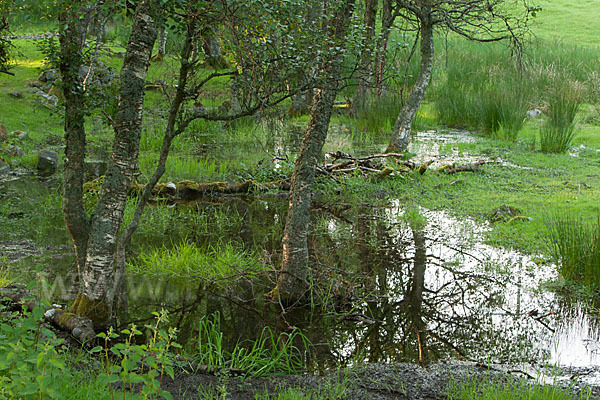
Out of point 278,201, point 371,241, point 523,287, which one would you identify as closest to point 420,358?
point 523,287

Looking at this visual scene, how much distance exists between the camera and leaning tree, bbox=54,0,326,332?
11.8 feet

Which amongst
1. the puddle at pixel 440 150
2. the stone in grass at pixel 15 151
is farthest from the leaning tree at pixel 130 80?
the stone in grass at pixel 15 151

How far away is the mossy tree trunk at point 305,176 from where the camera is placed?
4.49 m

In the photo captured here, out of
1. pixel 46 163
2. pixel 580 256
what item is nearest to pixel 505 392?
pixel 580 256

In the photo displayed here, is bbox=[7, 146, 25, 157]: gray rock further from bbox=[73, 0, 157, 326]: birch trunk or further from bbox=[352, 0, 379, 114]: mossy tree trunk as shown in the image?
bbox=[73, 0, 157, 326]: birch trunk

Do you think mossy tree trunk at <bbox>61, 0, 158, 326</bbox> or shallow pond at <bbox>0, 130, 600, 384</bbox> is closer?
mossy tree trunk at <bbox>61, 0, 158, 326</bbox>

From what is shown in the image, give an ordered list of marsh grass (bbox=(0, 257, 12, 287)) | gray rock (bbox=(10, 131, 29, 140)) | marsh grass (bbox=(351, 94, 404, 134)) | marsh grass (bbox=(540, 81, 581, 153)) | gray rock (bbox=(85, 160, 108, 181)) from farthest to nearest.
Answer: marsh grass (bbox=(351, 94, 404, 134))
marsh grass (bbox=(540, 81, 581, 153))
gray rock (bbox=(10, 131, 29, 140))
gray rock (bbox=(85, 160, 108, 181))
marsh grass (bbox=(0, 257, 12, 287))

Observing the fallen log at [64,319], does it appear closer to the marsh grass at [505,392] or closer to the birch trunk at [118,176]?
the birch trunk at [118,176]

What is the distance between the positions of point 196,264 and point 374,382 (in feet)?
7.69

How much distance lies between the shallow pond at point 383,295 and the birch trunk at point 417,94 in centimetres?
349

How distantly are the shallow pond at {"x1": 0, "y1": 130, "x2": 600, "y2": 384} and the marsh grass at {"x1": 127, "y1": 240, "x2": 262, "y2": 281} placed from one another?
0.38 ft

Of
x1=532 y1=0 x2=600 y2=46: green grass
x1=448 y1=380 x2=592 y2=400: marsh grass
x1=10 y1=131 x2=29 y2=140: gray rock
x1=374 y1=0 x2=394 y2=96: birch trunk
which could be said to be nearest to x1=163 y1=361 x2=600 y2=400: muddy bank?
x1=448 y1=380 x2=592 y2=400: marsh grass

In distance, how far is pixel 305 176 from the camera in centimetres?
464

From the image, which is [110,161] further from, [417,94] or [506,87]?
[506,87]
